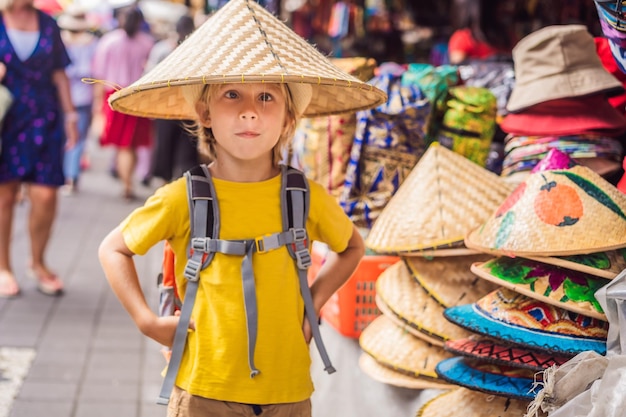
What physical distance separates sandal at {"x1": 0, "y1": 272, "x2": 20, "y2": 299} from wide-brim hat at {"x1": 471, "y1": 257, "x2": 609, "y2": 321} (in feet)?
13.3

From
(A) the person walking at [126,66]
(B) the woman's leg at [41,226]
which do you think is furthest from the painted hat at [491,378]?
(A) the person walking at [126,66]

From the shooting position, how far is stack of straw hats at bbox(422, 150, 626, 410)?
2.21m

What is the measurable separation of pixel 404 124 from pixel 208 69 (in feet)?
4.97

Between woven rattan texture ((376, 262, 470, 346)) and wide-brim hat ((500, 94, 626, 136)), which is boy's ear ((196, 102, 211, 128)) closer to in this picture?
woven rattan texture ((376, 262, 470, 346))

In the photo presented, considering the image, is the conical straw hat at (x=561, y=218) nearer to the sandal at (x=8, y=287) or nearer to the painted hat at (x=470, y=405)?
the painted hat at (x=470, y=405)

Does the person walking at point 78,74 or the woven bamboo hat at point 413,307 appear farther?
the person walking at point 78,74

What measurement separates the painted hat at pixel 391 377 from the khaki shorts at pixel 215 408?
552 mm

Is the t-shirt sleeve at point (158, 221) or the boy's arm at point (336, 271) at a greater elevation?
the t-shirt sleeve at point (158, 221)

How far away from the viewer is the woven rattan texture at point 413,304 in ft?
9.10

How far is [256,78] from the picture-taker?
2.11 metres

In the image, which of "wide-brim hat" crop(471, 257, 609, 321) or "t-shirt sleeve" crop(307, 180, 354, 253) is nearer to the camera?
"wide-brim hat" crop(471, 257, 609, 321)

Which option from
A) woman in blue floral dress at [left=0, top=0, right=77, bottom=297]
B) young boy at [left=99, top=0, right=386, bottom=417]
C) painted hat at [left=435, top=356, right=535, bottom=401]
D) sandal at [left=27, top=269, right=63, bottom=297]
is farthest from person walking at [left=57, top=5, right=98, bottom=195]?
painted hat at [left=435, top=356, right=535, bottom=401]

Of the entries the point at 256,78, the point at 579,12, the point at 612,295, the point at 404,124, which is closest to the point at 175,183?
the point at 256,78

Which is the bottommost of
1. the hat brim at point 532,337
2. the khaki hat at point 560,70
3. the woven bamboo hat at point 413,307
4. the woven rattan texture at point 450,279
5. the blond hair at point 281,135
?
the woven bamboo hat at point 413,307
